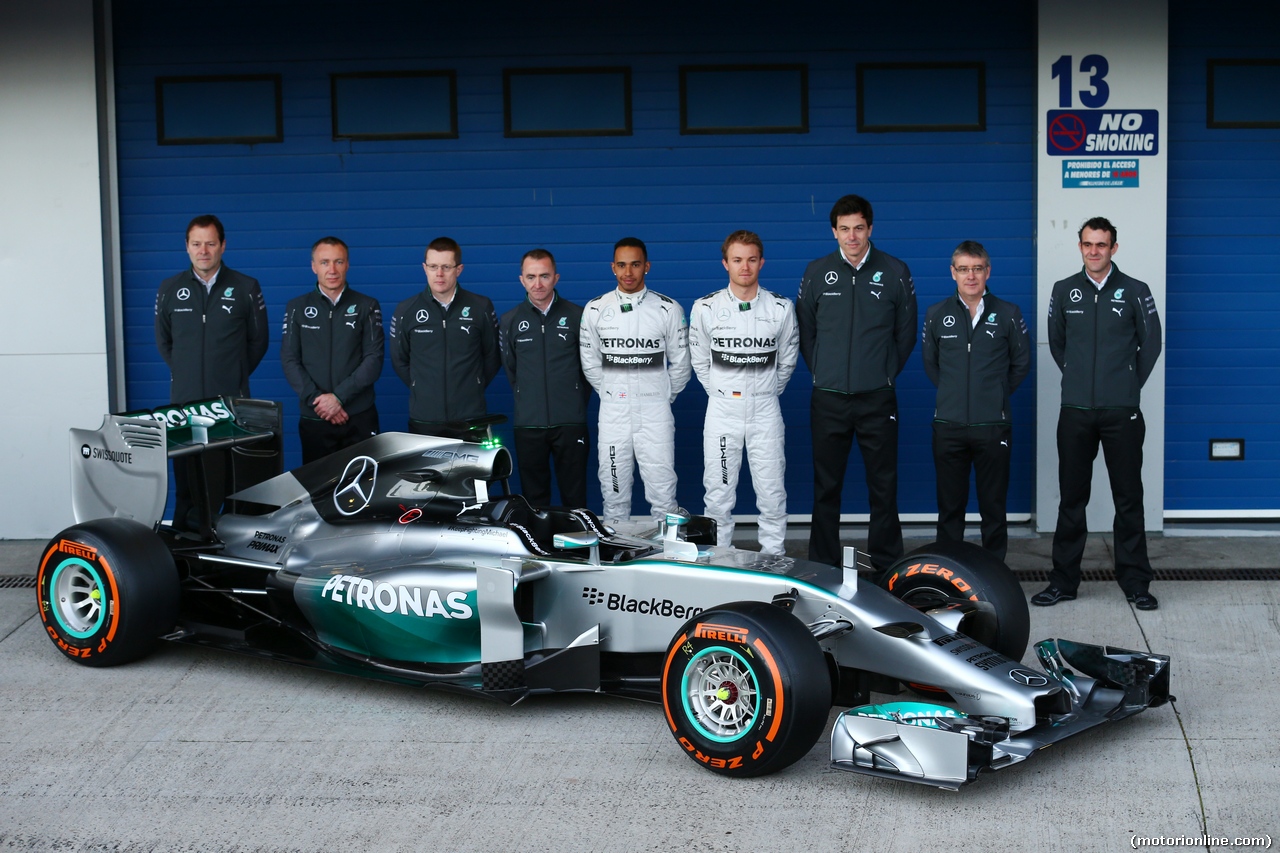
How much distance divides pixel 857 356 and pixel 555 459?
182 cm

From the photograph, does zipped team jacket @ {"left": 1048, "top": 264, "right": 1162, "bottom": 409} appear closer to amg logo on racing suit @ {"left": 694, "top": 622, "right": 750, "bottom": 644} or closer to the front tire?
the front tire

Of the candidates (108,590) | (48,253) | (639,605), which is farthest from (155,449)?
(48,253)

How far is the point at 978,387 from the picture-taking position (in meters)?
7.19

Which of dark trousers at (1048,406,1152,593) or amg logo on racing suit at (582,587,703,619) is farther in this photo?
dark trousers at (1048,406,1152,593)

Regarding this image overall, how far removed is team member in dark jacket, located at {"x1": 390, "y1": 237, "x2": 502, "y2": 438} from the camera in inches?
301

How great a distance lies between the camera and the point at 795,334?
7.52 metres

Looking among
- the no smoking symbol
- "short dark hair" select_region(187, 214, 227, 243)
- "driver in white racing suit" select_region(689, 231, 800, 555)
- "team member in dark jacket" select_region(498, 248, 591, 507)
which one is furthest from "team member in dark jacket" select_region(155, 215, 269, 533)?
the no smoking symbol

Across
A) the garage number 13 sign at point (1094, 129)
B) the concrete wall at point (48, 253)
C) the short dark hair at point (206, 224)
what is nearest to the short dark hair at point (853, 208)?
the garage number 13 sign at point (1094, 129)

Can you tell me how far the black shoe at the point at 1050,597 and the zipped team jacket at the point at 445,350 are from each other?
3.27 m

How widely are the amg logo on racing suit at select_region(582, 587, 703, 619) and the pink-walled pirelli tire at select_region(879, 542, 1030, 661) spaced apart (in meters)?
1.01

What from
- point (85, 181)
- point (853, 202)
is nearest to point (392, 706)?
point (853, 202)

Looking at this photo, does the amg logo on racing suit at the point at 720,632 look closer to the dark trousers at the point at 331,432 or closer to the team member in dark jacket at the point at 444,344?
the team member in dark jacket at the point at 444,344

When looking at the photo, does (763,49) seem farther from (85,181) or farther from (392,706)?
(392,706)

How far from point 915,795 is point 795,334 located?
139 inches
